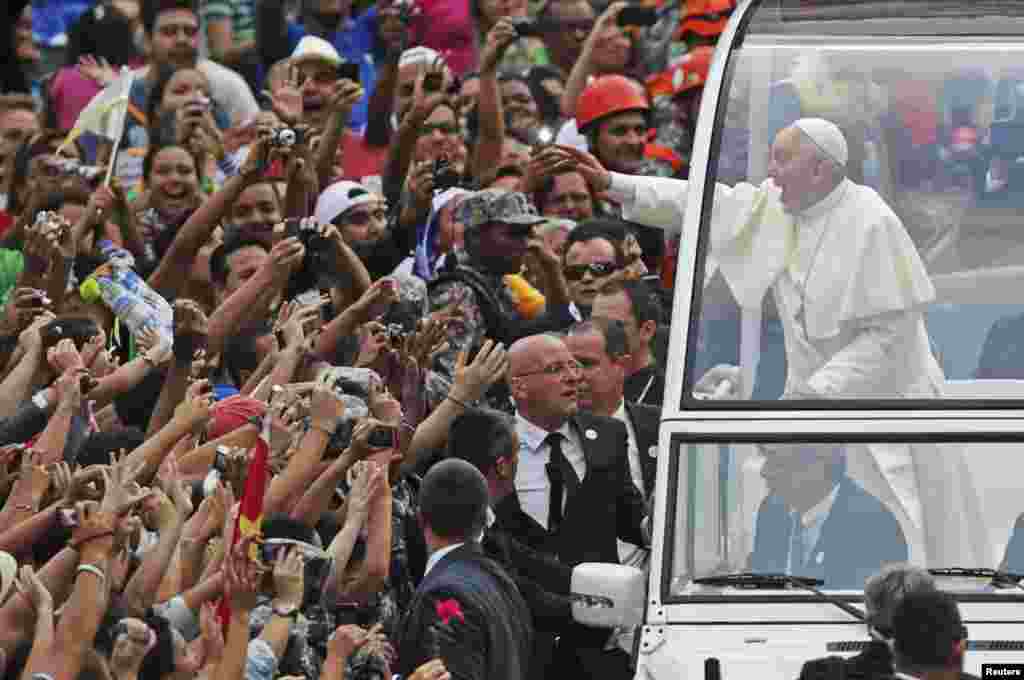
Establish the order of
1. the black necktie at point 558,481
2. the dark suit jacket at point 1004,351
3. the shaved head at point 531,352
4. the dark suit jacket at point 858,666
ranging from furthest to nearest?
1. the shaved head at point 531,352
2. the black necktie at point 558,481
3. the dark suit jacket at point 1004,351
4. the dark suit jacket at point 858,666

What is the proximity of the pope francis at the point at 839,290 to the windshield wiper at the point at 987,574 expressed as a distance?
0.20 m

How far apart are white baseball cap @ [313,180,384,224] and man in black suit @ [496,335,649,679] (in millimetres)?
2184

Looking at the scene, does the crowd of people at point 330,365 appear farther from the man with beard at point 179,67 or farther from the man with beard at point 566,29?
the man with beard at point 566,29

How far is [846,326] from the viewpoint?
31.1ft

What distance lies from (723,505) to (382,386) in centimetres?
225

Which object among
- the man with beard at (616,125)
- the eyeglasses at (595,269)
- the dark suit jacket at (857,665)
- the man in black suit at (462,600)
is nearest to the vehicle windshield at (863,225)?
the man in black suit at (462,600)

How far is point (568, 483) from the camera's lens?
36.8 feet

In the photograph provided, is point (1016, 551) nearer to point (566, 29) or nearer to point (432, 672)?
point (432, 672)

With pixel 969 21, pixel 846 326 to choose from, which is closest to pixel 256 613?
pixel 846 326

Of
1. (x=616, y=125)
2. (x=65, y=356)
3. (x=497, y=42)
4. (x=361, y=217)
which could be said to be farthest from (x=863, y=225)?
(x=616, y=125)

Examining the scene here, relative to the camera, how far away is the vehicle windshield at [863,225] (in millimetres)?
9312

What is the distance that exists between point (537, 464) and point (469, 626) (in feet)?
6.46

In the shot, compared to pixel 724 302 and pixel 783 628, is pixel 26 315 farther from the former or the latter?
pixel 783 628

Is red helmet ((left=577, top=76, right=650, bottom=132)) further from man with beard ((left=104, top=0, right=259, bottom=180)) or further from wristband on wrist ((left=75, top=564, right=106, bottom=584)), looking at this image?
wristband on wrist ((left=75, top=564, right=106, bottom=584))
